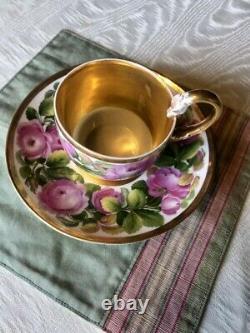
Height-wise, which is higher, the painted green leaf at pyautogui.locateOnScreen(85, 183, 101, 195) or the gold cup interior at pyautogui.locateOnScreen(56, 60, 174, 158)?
the gold cup interior at pyautogui.locateOnScreen(56, 60, 174, 158)

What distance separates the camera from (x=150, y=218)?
0.39 m

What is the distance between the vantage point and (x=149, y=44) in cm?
54

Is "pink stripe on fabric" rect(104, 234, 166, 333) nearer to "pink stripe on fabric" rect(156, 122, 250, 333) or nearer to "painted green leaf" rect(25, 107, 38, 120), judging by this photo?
"pink stripe on fabric" rect(156, 122, 250, 333)

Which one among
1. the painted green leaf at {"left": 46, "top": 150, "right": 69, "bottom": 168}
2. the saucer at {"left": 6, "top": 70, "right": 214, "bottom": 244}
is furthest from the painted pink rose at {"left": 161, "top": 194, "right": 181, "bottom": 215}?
the painted green leaf at {"left": 46, "top": 150, "right": 69, "bottom": 168}

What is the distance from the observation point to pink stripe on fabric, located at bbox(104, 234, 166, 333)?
0.36 m

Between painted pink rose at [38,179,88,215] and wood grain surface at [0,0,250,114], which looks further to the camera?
wood grain surface at [0,0,250,114]

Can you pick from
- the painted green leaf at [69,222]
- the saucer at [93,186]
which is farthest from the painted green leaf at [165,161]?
the painted green leaf at [69,222]

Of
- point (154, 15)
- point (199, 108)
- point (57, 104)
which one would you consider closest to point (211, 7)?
point (154, 15)

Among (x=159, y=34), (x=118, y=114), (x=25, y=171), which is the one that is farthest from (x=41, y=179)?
(x=159, y=34)

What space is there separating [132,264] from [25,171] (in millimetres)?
130

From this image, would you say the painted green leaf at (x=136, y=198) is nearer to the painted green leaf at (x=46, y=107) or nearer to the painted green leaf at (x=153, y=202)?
the painted green leaf at (x=153, y=202)

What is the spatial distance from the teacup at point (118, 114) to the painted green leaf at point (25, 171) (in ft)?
0.13

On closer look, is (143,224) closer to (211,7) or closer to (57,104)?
(57,104)

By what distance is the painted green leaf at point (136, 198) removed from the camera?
0.40m
